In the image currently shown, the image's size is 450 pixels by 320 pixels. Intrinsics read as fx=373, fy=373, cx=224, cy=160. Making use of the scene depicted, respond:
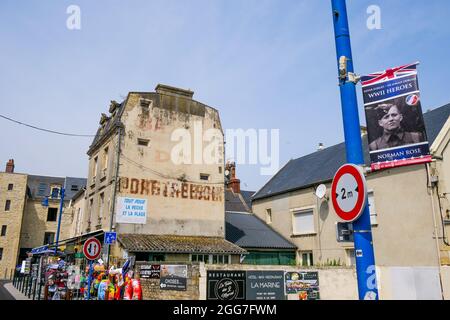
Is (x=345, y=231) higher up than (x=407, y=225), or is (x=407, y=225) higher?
(x=407, y=225)

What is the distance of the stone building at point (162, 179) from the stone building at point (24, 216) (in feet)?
68.8

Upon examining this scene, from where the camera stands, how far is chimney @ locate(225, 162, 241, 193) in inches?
1395

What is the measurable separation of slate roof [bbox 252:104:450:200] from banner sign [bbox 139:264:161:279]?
523 inches

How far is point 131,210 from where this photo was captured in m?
22.0

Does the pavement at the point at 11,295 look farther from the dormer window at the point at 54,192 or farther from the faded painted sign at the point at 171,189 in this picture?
the dormer window at the point at 54,192

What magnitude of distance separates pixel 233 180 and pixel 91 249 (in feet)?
75.6

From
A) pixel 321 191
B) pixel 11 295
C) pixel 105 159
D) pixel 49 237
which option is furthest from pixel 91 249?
pixel 49 237

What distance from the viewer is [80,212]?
30859 millimetres

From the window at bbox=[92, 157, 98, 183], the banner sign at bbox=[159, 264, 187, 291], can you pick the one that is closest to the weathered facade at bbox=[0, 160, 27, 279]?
the window at bbox=[92, 157, 98, 183]

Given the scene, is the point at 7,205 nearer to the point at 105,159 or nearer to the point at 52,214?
the point at 52,214

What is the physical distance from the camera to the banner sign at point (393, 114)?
242 inches
